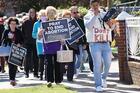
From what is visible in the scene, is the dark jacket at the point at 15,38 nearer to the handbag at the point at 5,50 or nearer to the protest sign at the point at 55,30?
the handbag at the point at 5,50

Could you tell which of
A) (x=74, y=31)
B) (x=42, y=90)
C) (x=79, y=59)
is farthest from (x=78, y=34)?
(x=42, y=90)

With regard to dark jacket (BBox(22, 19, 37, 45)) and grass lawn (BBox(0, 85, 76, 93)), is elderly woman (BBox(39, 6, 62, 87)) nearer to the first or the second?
grass lawn (BBox(0, 85, 76, 93))

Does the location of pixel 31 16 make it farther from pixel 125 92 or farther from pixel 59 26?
pixel 125 92

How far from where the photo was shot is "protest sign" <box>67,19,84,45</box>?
14.0 metres

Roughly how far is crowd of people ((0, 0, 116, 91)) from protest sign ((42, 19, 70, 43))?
4.0 inches

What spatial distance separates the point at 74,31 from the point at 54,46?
1.71 metres

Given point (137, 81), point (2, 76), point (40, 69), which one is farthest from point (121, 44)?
point (2, 76)

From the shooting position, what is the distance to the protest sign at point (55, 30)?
12477 mm

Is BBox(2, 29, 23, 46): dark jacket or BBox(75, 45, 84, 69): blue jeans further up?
BBox(2, 29, 23, 46): dark jacket

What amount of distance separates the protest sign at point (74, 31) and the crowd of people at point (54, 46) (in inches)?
5.4

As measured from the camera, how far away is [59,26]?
496 inches

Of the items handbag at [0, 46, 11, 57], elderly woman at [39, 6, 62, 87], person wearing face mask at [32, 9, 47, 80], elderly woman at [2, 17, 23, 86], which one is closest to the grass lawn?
elderly woman at [39, 6, 62, 87]

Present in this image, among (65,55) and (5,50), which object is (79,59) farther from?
(65,55)

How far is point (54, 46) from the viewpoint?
41.0 ft
